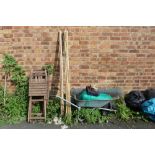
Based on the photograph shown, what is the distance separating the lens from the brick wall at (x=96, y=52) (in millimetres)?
7859

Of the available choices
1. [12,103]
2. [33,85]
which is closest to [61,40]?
[33,85]

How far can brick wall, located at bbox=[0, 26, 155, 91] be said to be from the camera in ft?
25.8

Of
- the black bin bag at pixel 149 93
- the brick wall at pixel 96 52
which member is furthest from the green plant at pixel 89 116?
the black bin bag at pixel 149 93

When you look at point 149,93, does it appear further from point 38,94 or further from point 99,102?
point 38,94

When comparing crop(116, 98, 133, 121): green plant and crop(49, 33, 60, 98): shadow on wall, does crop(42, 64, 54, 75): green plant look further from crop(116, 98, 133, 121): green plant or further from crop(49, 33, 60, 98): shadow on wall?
crop(116, 98, 133, 121): green plant

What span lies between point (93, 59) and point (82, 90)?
2.26 feet

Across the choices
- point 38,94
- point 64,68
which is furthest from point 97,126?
point 64,68

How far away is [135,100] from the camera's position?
25.7ft

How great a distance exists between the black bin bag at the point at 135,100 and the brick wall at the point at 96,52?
0.32m

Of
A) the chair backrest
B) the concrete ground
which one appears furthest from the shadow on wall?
the concrete ground

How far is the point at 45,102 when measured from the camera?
7520 millimetres

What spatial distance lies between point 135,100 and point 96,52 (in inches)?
49.7

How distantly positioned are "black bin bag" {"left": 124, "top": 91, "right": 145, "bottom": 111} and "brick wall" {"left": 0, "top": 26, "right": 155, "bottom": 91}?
0.32 metres

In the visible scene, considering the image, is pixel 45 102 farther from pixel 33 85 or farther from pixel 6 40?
pixel 6 40
